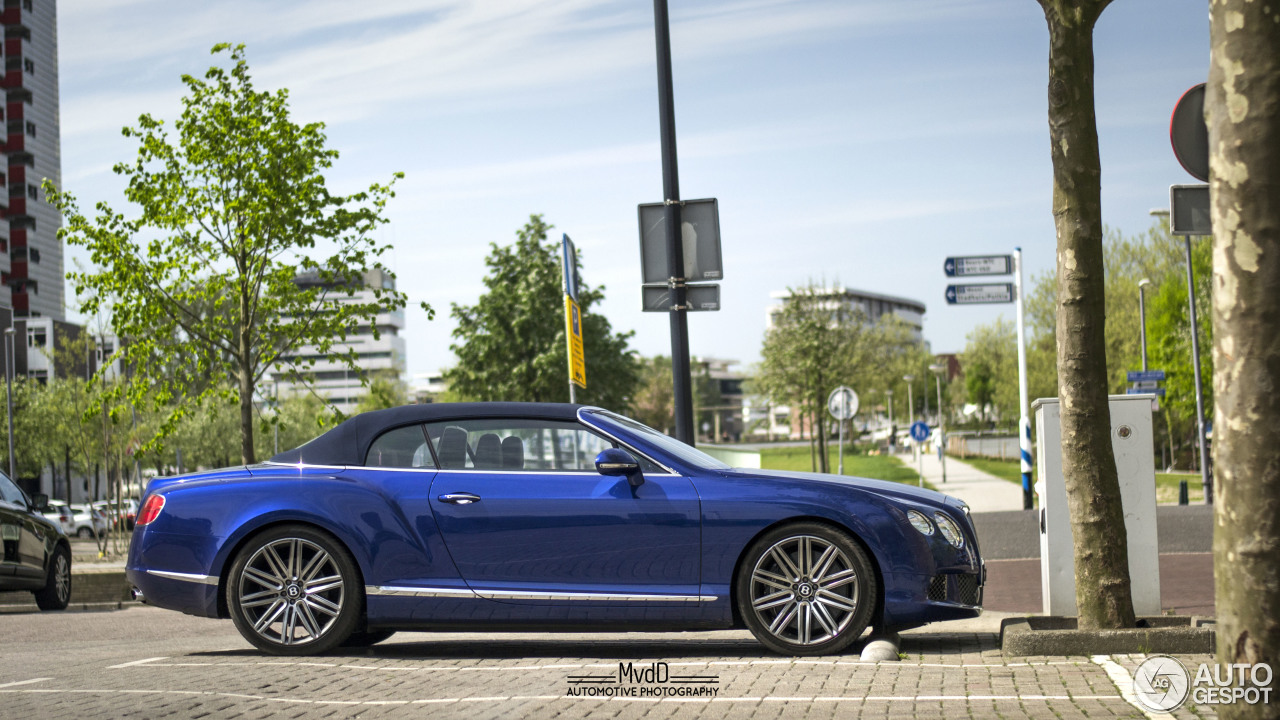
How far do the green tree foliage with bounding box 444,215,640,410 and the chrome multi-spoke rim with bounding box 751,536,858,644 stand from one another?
34329mm

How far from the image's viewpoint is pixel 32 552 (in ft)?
40.8

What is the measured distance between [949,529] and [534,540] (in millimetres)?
2204

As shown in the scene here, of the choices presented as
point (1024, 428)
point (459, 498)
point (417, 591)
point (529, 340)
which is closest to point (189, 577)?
point (417, 591)

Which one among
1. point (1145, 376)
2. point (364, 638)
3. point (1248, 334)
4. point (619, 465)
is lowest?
point (364, 638)

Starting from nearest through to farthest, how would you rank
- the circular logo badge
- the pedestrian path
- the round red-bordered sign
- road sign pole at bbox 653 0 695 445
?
the circular logo badge, the round red-bordered sign, road sign pole at bbox 653 0 695 445, the pedestrian path

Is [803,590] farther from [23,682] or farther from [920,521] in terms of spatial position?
[23,682]

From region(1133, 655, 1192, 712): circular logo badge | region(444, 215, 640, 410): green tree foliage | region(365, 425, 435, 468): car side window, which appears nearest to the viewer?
region(1133, 655, 1192, 712): circular logo badge

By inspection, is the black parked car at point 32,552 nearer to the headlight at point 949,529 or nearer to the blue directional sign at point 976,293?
the headlight at point 949,529

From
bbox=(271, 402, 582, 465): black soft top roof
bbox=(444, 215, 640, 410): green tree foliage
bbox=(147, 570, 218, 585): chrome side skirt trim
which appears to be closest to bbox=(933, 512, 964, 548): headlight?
bbox=(271, 402, 582, 465): black soft top roof

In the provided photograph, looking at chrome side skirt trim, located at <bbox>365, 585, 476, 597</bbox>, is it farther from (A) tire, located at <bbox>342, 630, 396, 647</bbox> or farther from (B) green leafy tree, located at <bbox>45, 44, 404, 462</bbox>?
(B) green leafy tree, located at <bbox>45, 44, 404, 462</bbox>

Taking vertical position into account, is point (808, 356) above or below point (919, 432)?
above

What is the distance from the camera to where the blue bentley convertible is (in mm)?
6500

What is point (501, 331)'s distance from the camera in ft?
140

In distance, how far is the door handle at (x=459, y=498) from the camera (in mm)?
6719
